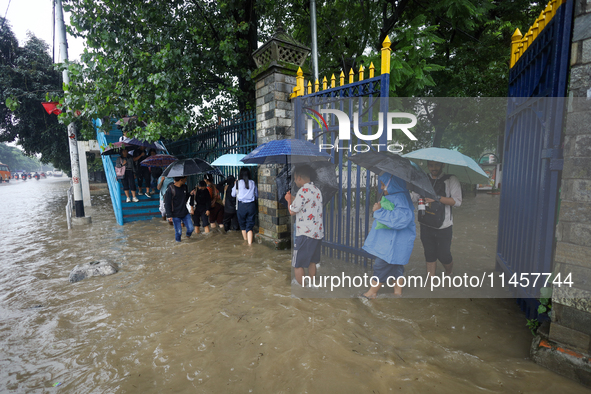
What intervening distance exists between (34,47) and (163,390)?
71.5ft

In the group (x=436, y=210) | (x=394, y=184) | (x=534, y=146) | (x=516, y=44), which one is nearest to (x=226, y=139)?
(x=394, y=184)

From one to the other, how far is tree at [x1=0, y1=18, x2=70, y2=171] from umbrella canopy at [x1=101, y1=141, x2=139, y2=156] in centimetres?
905

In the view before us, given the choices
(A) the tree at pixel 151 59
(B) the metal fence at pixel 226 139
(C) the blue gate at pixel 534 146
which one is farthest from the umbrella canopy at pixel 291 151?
(A) the tree at pixel 151 59

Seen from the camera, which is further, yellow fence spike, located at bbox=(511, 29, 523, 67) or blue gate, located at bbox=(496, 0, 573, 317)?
yellow fence spike, located at bbox=(511, 29, 523, 67)

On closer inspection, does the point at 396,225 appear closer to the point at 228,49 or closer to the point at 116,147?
the point at 228,49

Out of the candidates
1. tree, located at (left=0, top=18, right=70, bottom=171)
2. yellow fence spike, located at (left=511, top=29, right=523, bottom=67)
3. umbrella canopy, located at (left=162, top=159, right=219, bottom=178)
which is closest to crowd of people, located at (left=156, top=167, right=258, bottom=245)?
umbrella canopy, located at (left=162, top=159, right=219, bottom=178)

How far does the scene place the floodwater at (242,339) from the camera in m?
2.47

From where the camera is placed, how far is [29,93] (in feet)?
46.7

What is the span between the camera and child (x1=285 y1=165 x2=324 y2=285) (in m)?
3.76

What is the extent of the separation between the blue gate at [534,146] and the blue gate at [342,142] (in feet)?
5.02

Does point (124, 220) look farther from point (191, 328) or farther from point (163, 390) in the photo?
point (163, 390)

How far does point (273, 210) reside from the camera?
6078 millimetres

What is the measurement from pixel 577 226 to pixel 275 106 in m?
4.58

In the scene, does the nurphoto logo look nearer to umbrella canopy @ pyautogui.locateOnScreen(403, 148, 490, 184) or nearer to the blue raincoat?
umbrella canopy @ pyautogui.locateOnScreen(403, 148, 490, 184)
